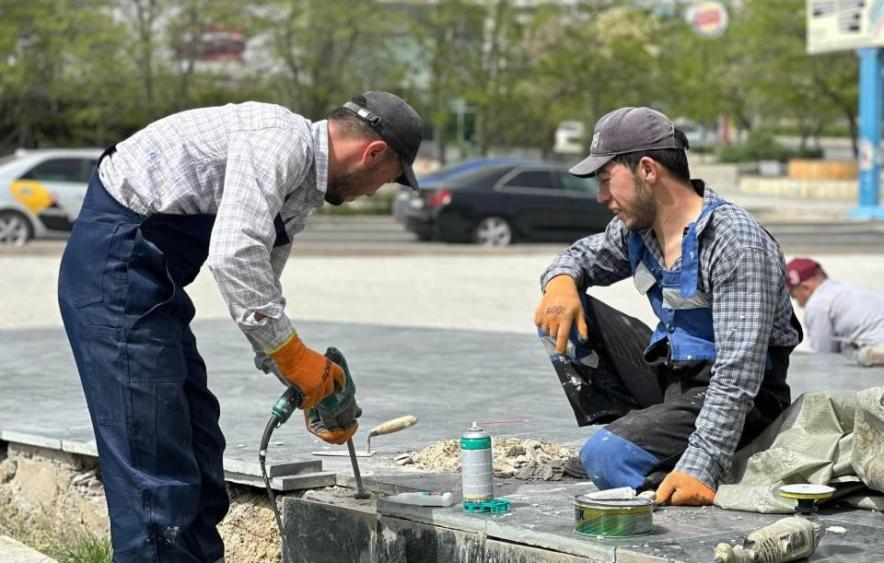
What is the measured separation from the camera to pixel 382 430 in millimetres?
4910

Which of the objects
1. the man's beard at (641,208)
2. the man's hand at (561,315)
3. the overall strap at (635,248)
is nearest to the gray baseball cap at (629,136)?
the man's beard at (641,208)

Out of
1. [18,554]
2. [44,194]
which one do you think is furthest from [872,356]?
[44,194]

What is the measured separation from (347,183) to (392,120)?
228mm

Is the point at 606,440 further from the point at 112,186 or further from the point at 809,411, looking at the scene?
the point at 112,186

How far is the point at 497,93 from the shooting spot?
33812 millimetres

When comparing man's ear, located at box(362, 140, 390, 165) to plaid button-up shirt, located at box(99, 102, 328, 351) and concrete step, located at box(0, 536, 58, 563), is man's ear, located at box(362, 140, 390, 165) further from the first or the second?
concrete step, located at box(0, 536, 58, 563)

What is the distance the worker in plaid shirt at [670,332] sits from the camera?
14.2ft

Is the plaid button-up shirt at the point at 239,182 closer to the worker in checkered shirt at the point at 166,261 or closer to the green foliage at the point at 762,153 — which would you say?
the worker in checkered shirt at the point at 166,261

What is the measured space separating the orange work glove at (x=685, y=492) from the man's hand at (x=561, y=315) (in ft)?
2.18

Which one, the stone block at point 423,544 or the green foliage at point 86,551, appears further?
the green foliage at point 86,551

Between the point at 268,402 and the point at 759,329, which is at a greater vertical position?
the point at 759,329

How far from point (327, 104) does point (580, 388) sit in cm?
2663

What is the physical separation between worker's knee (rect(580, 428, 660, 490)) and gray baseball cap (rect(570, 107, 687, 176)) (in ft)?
2.77

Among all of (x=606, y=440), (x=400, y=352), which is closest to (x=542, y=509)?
(x=606, y=440)
